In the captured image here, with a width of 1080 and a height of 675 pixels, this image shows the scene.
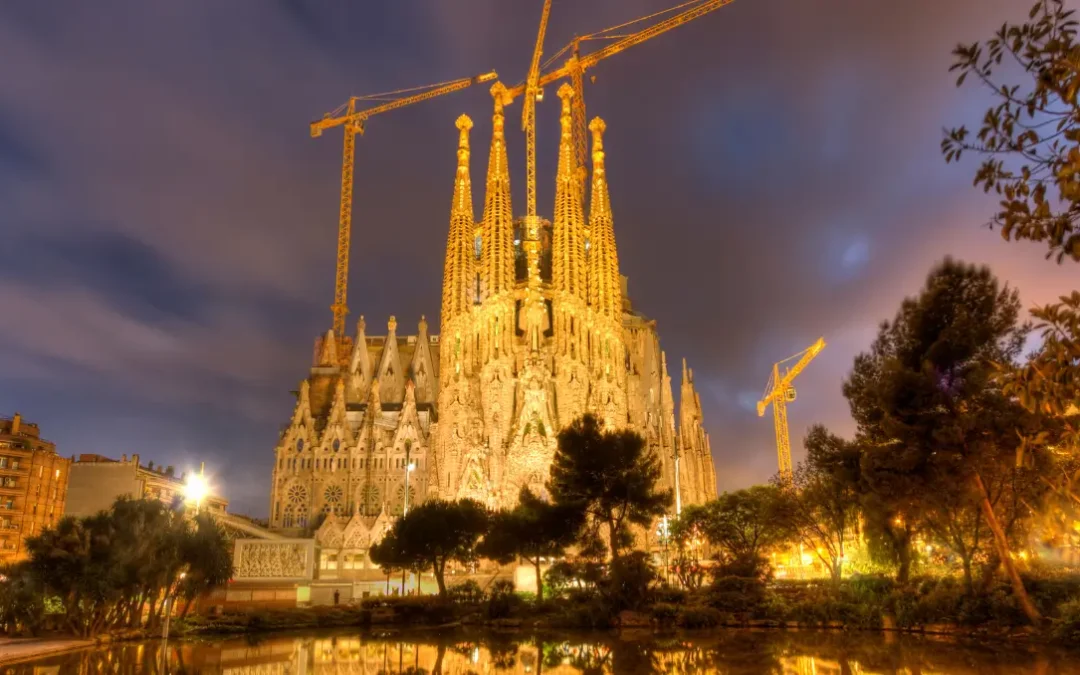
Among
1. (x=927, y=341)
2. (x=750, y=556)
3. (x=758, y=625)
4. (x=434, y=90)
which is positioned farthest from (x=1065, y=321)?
(x=434, y=90)

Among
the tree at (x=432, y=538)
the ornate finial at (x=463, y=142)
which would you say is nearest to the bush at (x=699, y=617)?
the tree at (x=432, y=538)

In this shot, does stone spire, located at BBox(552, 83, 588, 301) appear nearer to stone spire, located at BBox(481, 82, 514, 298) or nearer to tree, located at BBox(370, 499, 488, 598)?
stone spire, located at BBox(481, 82, 514, 298)

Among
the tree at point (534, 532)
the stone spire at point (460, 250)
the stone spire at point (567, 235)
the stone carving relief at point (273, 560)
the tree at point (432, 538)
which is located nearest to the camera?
the tree at point (534, 532)

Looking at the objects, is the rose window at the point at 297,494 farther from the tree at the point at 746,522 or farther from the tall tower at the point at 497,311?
the tree at the point at 746,522

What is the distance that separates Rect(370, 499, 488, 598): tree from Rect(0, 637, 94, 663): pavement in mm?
17385

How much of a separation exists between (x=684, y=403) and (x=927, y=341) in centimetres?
6282

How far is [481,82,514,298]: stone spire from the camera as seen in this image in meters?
73.4

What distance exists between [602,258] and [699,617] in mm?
53816

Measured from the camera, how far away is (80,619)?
79.9 feet

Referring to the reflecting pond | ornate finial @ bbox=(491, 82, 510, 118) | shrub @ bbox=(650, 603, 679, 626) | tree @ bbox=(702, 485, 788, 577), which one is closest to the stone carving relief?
tree @ bbox=(702, 485, 788, 577)

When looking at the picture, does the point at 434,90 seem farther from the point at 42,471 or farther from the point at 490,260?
the point at 42,471

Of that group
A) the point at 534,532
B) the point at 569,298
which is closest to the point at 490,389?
the point at 569,298

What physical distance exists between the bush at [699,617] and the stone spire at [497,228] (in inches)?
1874

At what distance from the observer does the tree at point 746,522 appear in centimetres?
4125
